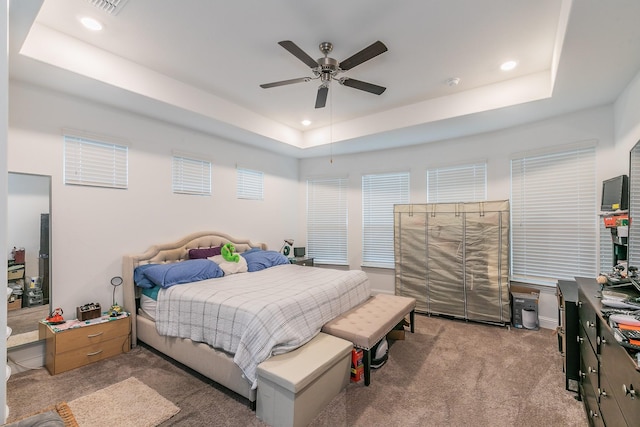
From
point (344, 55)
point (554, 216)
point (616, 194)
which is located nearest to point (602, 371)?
point (616, 194)

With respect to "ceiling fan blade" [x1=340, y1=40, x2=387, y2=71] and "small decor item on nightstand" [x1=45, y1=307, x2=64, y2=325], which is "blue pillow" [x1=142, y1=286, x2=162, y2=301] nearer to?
"small decor item on nightstand" [x1=45, y1=307, x2=64, y2=325]

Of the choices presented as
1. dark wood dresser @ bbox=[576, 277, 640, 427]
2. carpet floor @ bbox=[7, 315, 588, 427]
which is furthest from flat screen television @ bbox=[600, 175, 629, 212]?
carpet floor @ bbox=[7, 315, 588, 427]

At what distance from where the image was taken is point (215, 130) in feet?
14.4

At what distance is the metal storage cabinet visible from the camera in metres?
4.03

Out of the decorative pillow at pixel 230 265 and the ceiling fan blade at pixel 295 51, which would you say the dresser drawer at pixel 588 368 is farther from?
the decorative pillow at pixel 230 265

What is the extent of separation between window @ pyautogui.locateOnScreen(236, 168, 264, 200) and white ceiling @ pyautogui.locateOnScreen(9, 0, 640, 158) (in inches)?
41.8

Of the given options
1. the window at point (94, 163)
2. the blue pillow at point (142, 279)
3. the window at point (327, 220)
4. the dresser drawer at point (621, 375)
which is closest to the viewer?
the dresser drawer at point (621, 375)

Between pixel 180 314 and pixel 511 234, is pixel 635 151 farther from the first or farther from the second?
pixel 180 314

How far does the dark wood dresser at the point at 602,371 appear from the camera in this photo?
3.99ft

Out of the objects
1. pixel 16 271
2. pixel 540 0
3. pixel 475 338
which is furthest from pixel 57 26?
pixel 475 338

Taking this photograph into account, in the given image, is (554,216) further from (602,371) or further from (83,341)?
(83,341)

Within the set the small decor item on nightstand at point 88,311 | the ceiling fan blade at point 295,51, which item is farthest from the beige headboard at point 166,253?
the ceiling fan blade at point 295,51

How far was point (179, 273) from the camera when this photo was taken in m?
3.29

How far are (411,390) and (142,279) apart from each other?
3056 mm
